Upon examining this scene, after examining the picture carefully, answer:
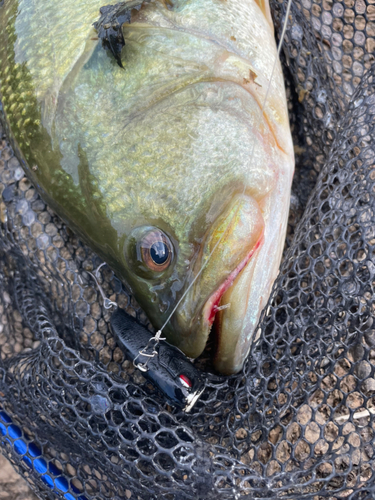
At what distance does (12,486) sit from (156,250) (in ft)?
5.71

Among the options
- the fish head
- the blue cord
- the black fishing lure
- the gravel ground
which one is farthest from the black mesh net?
the gravel ground

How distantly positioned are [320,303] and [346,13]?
184 cm

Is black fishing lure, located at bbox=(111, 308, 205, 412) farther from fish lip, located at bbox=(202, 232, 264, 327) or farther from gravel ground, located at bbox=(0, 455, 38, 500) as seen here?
gravel ground, located at bbox=(0, 455, 38, 500)

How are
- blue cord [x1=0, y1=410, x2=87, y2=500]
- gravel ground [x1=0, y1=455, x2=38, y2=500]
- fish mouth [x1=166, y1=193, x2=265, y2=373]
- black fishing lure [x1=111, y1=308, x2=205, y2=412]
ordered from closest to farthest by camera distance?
fish mouth [x1=166, y1=193, x2=265, y2=373]
black fishing lure [x1=111, y1=308, x2=205, y2=412]
blue cord [x1=0, y1=410, x2=87, y2=500]
gravel ground [x1=0, y1=455, x2=38, y2=500]

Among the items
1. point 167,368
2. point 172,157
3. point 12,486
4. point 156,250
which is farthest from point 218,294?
point 12,486

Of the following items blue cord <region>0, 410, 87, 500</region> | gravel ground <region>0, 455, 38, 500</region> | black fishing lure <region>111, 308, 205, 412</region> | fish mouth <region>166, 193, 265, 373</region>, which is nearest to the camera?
fish mouth <region>166, 193, 265, 373</region>

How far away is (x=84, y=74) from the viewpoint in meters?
1.92

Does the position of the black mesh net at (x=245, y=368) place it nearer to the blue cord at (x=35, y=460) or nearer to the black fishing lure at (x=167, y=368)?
the blue cord at (x=35, y=460)

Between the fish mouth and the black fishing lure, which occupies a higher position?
the fish mouth

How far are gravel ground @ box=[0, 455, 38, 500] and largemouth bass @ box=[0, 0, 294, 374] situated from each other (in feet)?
4.66

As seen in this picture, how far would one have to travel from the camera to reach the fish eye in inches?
71.5

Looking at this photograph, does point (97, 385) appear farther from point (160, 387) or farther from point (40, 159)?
point (40, 159)

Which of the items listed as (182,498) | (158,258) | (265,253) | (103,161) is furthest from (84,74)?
(182,498)

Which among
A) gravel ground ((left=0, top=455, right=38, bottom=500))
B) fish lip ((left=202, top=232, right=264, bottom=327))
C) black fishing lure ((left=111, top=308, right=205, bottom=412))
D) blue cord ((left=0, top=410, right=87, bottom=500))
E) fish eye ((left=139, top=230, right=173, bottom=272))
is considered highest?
fish eye ((left=139, top=230, right=173, bottom=272))
